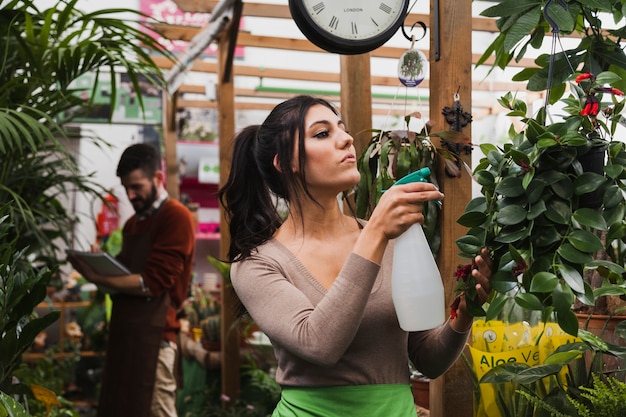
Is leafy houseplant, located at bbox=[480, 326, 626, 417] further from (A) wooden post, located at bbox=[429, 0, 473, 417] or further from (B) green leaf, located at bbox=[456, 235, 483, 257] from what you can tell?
(B) green leaf, located at bbox=[456, 235, 483, 257]

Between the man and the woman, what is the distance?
7.58 feet

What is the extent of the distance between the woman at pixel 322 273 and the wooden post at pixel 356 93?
1.76 m

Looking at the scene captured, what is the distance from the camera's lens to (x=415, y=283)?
1547 mm

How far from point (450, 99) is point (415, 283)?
40.3 inches

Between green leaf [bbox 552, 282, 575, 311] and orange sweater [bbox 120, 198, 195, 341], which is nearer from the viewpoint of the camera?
green leaf [bbox 552, 282, 575, 311]

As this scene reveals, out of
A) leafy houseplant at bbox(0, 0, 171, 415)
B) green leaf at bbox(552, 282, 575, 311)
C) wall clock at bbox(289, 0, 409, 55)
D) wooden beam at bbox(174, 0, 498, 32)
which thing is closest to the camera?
green leaf at bbox(552, 282, 575, 311)

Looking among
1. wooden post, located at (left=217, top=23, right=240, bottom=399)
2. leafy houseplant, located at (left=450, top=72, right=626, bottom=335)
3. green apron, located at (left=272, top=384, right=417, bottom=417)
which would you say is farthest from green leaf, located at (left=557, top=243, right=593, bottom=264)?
wooden post, located at (left=217, top=23, right=240, bottom=399)

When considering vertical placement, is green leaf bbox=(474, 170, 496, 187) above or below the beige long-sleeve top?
above


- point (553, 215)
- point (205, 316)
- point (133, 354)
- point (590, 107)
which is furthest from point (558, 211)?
point (205, 316)

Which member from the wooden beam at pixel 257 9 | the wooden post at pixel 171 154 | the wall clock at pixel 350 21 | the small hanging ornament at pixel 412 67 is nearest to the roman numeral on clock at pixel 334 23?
the wall clock at pixel 350 21

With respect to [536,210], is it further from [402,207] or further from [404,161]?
[404,161]

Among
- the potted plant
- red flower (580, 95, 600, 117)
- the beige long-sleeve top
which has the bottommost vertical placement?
the potted plant

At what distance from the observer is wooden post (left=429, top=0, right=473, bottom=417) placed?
7.91ft

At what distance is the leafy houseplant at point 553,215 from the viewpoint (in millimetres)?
1458
